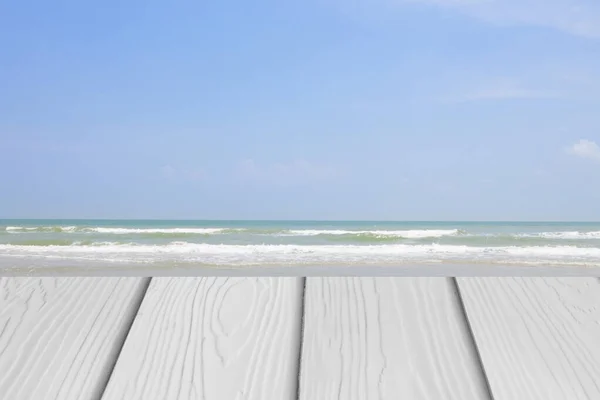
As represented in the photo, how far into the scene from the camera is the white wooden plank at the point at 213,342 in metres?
0.58

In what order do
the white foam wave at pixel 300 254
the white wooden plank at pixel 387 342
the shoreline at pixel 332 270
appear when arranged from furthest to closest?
the white foam wave at pixel 300 254
the shoreline at pixel 332 270
the white wooden plank at pixel 387 342

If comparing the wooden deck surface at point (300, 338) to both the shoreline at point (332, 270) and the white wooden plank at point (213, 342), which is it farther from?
the shoreline at point (332, 270)

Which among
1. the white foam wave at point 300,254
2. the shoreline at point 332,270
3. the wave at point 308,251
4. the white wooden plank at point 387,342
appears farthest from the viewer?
the wave at point 308,251

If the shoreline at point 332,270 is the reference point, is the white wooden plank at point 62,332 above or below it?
below

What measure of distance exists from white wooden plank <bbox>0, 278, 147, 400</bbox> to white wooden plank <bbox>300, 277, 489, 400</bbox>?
0.19m

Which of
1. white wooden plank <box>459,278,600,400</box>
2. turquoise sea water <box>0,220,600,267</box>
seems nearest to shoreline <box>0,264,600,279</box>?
turquoise sea water <box>0,220,600,267</box>

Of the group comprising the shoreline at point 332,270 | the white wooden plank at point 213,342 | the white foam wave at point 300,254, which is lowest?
the white wooden plank at point 213,342

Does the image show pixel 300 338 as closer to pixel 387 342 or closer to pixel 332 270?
pixel 387 342

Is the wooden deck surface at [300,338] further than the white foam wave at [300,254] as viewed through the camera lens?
No

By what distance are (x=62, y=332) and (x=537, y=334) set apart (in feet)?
→ 1.53

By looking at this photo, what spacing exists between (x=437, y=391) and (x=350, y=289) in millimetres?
159

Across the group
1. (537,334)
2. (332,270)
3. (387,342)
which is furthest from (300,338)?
(332,270)

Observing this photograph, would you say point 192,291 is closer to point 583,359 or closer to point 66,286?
point 66,286

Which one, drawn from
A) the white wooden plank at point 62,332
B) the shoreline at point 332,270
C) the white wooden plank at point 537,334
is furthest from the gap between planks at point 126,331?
the shoreline at point 332,270
